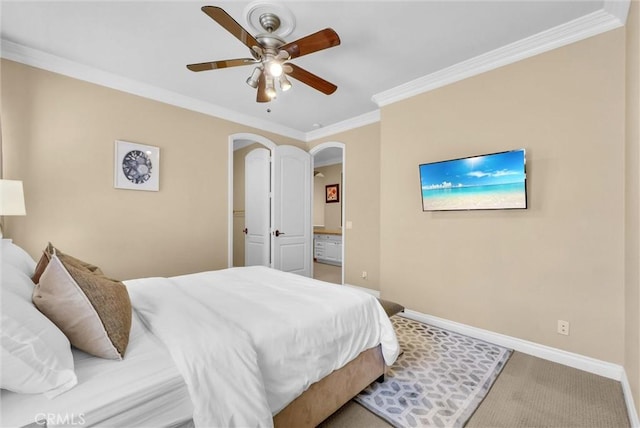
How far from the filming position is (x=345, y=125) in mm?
4492

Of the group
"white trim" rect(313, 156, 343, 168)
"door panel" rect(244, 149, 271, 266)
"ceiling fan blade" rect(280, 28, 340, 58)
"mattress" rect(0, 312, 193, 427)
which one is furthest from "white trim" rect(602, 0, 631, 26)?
"white trim" rect(313, 156, 343, 168)

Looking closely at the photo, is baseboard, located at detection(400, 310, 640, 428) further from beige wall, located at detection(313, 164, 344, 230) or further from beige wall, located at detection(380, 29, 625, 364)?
beige wall, located at detection(313, 164, 344, 230)

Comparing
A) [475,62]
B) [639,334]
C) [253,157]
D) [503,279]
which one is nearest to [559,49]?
[475,62]

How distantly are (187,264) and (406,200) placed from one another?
2890 millimetres

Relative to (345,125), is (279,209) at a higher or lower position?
lower

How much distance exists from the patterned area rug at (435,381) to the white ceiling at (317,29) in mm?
2681

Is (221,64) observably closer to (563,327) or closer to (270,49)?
(270,49)

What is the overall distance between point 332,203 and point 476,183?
16.5 ft

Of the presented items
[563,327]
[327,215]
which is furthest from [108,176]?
[327,215]

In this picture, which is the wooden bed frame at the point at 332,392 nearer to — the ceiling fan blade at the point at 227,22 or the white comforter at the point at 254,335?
the white comforter at the point at 254,335

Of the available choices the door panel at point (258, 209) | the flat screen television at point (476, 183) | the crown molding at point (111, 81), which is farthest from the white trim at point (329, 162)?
the flat screen television at point (476, 183)

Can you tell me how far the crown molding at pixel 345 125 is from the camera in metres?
4.13

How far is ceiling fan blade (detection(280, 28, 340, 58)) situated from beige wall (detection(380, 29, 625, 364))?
1714 mm

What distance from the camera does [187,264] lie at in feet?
11.7
